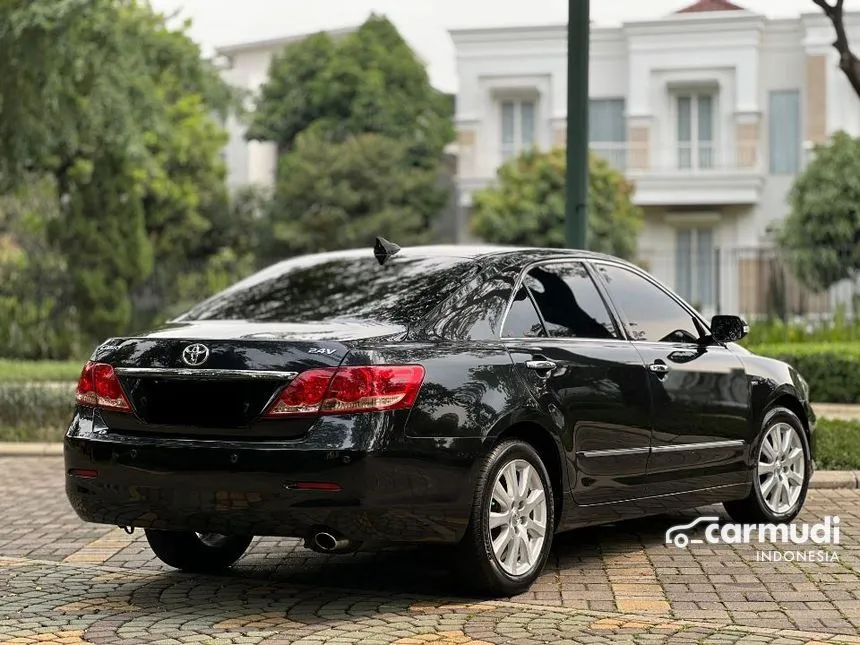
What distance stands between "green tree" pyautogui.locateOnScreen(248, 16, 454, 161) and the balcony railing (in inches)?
288

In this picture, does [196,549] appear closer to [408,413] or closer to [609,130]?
[408,413]

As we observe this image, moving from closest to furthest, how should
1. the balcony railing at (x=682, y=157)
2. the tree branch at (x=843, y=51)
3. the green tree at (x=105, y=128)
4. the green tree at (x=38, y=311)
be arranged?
1. the tree branch at (x=843, y=51)
2. the green tree at (x=105, y=128)
3. the green tree at (x=38, y=311)
4. the balcony railing at (x=682, y=157)

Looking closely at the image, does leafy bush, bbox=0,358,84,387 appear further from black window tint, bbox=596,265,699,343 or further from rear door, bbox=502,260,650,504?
rear door, bbox=502,260,650,504

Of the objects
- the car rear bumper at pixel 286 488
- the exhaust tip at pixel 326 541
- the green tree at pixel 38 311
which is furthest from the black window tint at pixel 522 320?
the green tree at pixel 38 311

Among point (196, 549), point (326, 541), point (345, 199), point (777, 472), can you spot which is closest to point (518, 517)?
point (326, 541)

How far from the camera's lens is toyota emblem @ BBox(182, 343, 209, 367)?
6.69 meters

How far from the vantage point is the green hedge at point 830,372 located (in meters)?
18.5

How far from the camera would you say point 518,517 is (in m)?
6.99

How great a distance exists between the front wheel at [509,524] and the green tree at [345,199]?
3637cm

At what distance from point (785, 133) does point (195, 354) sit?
36.7 meters

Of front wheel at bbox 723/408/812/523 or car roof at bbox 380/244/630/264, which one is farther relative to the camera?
front wheel at bbox 723/408/812/523

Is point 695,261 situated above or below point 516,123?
below

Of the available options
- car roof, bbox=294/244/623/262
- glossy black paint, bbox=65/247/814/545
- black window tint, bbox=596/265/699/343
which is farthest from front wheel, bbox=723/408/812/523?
car roof, bbox=294/244/623/262

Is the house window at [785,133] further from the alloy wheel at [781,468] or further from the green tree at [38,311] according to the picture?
the alloy wheel at [781,468]
